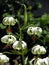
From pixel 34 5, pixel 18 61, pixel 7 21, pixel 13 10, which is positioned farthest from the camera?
pixel 34 5

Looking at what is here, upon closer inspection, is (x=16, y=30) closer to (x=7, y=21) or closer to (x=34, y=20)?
(x=34, y=20)

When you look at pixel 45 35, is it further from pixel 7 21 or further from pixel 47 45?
pixel 7 21

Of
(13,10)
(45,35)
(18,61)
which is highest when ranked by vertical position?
(13,10)

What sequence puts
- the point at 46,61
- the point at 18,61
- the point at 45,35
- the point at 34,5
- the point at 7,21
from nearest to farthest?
the point at 46,61
the point at 7,21
the point at 18,61
the point at 45,35
the point at 34,5

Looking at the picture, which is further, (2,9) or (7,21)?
(2,9)

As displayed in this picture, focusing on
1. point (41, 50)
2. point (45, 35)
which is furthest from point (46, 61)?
point (45, 35)

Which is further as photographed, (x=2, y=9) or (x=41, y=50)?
(x=2, y=9)

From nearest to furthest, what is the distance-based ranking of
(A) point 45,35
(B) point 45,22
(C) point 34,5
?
1. (A) point 45,35
2. (B) point 45,22
3. (C) point 34,5

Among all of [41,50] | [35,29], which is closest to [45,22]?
[35,29]

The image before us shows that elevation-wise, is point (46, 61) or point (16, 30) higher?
point (16, 30)
